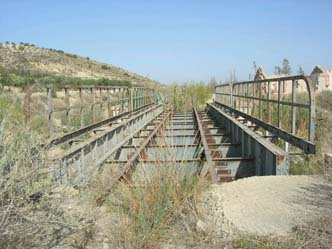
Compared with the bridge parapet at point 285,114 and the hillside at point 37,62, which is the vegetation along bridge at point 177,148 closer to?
the bridge parapet at point 285,114

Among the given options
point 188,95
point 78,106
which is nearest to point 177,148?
point 78,106

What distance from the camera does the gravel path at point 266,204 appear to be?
172 inches

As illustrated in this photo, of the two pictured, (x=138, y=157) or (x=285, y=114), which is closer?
(x=138, y=157)

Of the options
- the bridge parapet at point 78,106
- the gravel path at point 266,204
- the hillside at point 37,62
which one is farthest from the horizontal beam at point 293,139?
the hillside at point 37,62

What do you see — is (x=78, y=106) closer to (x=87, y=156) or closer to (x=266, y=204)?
(x=87, y=156)

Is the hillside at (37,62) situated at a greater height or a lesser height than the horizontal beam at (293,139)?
greater

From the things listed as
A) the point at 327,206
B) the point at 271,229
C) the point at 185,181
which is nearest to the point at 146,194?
the point at 185,181

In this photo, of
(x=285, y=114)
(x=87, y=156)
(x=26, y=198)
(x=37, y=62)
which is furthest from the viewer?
(x=37, y=62)

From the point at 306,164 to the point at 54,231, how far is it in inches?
197

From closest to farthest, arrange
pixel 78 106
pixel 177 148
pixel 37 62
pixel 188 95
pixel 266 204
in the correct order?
pixel 266 204 → pixel 177 148 → pixel 78 106 → pixel 188 95 → pixel 37 62

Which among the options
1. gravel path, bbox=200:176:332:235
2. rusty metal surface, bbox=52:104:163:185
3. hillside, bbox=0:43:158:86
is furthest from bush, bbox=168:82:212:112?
hillside, bbox=0:43:158:86

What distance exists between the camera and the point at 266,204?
499cm

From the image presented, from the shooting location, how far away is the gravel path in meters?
4.38

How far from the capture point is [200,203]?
493 centimetres
